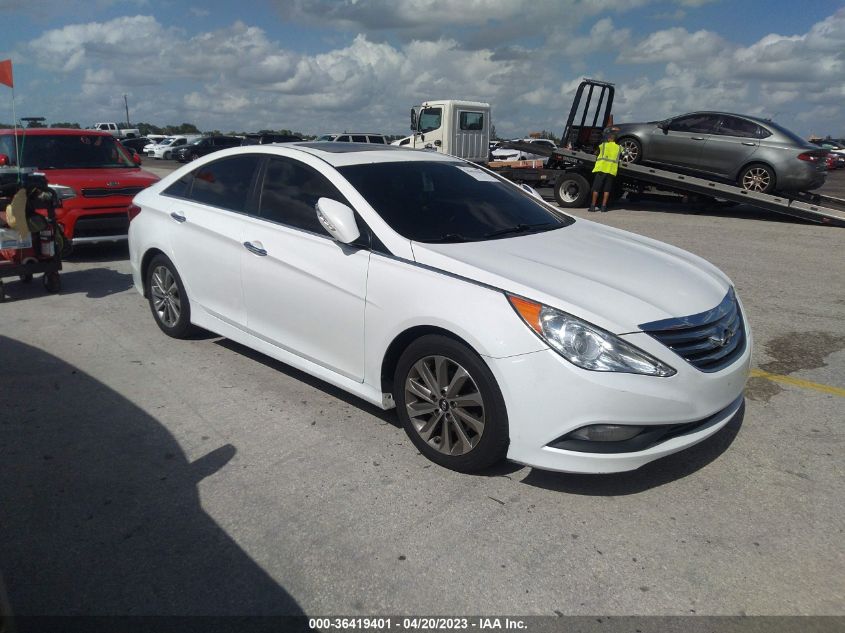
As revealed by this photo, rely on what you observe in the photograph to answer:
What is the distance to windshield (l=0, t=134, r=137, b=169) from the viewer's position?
9141 mm

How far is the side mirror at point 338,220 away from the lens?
3.72 m

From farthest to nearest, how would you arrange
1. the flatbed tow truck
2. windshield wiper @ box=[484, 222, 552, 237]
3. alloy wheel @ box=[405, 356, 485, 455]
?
1. the flatbed tow truck
2. windshield wiper @ box=[484, 222, 552, 237]
3. alloy wheel @ box=[405, 356, 485, 455]

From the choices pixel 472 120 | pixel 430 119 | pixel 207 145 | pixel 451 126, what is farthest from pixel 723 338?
pixel 207 145

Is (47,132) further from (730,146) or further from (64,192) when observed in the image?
(730,146)

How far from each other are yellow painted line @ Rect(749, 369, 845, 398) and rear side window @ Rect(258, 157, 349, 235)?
316 centimetres

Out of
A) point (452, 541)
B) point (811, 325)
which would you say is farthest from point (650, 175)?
point (452, 541)

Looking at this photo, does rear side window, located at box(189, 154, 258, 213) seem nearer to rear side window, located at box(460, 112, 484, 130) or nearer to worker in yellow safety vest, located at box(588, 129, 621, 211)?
worker in yellow safety vest, located at box(588, 129, 621, 211)

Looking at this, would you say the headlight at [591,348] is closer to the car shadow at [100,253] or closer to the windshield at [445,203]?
the windshield at [445,203]

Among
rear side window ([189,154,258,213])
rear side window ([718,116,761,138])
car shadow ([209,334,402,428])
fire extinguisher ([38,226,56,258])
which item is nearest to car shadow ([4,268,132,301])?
fire extinguisher ([38,226,56,258])

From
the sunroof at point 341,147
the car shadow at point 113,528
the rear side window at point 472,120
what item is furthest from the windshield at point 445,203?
the rear side window at point 472,120

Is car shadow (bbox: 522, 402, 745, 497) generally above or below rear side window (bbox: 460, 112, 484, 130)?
below

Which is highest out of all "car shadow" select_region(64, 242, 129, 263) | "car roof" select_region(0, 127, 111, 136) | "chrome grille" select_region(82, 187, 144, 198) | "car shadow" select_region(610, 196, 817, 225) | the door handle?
"car roof" select_region(0, 127, 111, 136)

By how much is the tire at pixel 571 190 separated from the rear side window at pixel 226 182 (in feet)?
39.1

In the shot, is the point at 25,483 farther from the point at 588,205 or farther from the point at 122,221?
the point at 588,205
